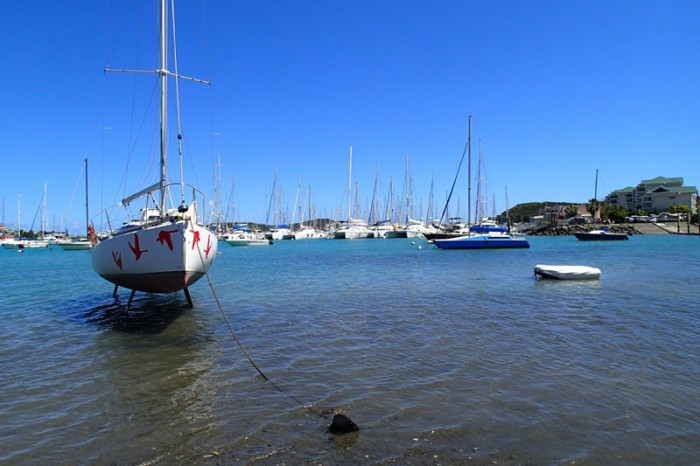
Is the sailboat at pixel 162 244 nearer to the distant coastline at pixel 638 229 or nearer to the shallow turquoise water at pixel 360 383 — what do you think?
the shallow turquoise water at pixel 360 383

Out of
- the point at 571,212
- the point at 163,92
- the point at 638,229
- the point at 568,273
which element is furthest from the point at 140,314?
the point at 571,212

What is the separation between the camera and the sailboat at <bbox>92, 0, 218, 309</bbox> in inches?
470

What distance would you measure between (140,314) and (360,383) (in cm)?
947

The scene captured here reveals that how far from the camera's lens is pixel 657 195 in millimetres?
143250

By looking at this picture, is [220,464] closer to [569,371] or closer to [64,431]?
[64,431]

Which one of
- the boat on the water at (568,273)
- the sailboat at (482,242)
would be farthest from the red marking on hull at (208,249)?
the sailboat at (482,242)

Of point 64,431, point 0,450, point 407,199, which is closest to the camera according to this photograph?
point 0,450

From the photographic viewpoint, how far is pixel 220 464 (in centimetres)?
471

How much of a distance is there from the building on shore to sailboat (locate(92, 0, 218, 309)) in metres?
161

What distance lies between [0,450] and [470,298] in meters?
14.0

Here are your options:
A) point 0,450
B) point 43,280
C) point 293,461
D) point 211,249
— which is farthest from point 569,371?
point 43,280

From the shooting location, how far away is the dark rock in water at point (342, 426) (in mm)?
5402

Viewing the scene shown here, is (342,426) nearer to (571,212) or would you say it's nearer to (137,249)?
(137,249)

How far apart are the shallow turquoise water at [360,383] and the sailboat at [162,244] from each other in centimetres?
126
